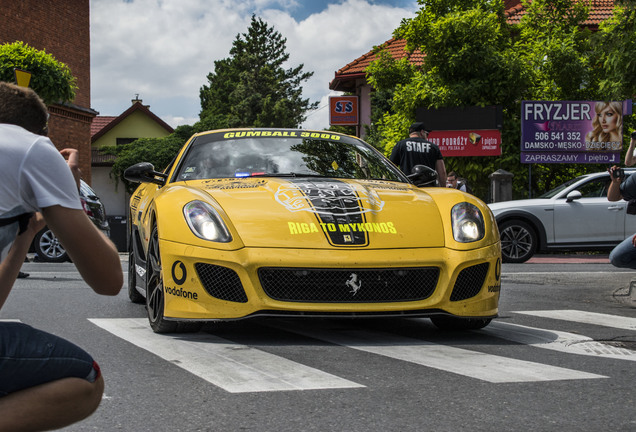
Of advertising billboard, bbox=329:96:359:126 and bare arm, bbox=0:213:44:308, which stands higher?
advertising billboard, bbox=329:96:359:126

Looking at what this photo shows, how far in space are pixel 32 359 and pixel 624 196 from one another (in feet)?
18.2

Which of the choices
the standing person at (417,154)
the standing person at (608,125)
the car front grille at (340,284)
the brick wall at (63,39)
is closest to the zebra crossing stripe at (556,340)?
the car front grille at (340,284)

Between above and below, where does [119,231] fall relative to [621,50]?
below

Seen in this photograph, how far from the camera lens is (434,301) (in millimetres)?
5309

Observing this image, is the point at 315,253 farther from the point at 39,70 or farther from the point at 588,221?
the point at 39,70

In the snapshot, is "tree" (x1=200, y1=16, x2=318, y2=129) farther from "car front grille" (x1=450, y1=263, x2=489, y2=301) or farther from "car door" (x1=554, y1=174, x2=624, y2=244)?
"car front grille" (x1=450, y1=263, x2=489, y2=301)

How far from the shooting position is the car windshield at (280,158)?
21.2 feet

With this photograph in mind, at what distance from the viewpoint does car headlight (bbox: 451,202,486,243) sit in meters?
5.54

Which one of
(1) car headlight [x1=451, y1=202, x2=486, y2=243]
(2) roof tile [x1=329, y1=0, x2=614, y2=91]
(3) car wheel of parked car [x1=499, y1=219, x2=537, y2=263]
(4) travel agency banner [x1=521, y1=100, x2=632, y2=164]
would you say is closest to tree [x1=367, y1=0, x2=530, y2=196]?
(4) travel agency banner [x1=521, y1=100, x2=632, y2=164]

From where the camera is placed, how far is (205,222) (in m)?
5.34

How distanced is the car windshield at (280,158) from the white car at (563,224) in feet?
24.7

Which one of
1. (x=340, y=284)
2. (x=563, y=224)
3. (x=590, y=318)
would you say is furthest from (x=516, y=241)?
(x=340, y=284)

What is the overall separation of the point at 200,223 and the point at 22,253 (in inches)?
123

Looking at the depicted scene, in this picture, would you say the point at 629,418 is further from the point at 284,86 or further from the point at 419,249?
the point at 284,86
